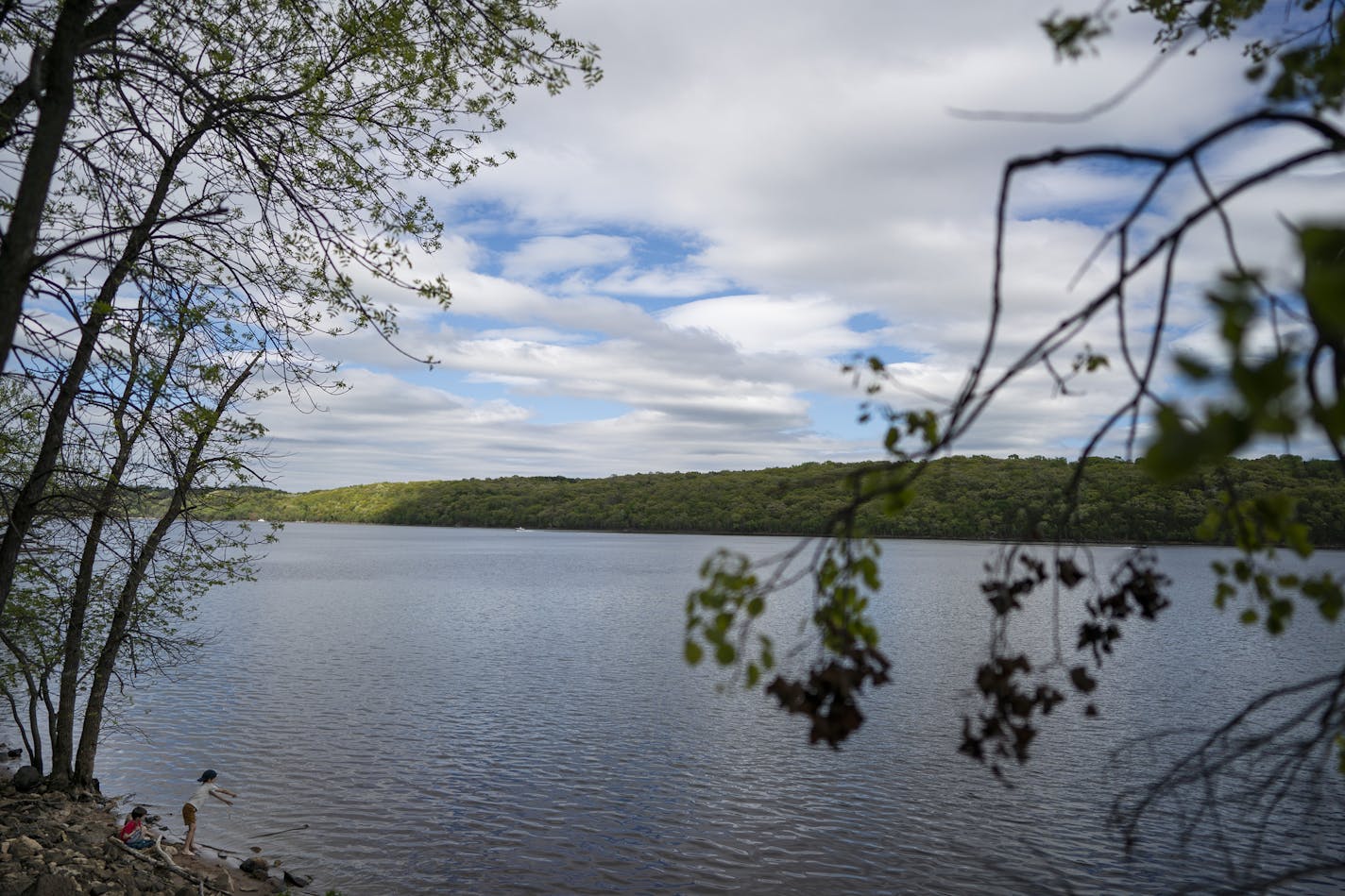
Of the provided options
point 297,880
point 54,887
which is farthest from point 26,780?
point 54,887

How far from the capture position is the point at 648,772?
18.7 m

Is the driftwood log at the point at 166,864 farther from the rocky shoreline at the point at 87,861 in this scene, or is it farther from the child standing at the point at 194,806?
the child standing at the point at 194,806

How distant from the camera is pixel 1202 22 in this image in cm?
398

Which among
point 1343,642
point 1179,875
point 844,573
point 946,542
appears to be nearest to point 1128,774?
point 1179,875

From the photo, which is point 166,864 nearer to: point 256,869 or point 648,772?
point 256,869

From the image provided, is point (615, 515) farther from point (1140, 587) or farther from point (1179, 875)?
point (1140, 587)

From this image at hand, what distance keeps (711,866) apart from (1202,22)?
42.8ft

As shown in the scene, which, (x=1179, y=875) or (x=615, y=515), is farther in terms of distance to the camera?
(x=615, y=515)

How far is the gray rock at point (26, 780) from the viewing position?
517 inches

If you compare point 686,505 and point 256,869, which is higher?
point 686,505

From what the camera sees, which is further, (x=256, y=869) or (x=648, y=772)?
(x=648, y=772)

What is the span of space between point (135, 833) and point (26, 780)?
2.85m

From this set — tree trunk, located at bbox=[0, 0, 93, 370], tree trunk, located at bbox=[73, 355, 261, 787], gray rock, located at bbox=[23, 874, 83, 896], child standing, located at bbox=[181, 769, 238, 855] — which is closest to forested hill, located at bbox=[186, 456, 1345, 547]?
child standing, located at bbox=[181, 769, 238, 855]

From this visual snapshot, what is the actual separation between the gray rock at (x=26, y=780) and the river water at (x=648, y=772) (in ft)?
7.79
